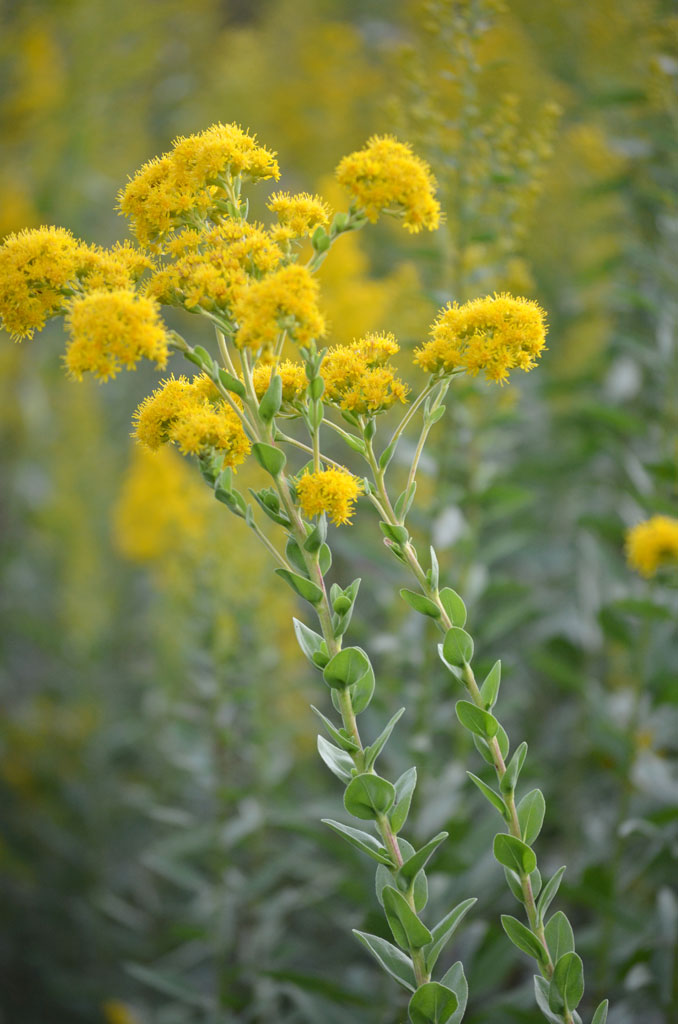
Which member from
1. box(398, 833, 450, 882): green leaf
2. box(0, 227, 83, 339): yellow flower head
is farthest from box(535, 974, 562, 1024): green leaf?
box(0, 227, 83, 339): yellow flower head

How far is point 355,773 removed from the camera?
1.01 meters

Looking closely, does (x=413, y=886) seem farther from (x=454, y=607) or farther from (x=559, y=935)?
(x=454, y=607)

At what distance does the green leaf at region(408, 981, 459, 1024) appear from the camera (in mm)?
930

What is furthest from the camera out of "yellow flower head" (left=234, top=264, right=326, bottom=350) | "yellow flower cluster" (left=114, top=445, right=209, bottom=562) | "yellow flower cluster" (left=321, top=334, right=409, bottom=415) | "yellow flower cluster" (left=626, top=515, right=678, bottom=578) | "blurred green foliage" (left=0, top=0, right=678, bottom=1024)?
"yellow flower cluster" (left=114, top=445, right=209, bottom=562)

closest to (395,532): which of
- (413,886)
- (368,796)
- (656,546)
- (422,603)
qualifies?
(422,603)

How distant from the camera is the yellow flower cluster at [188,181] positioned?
40.8 inches

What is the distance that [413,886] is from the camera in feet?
3.26

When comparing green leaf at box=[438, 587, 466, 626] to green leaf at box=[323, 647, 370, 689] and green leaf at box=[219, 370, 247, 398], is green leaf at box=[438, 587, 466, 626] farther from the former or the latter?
green leaf at box=[219, 370, 247, 398]

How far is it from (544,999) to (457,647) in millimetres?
455

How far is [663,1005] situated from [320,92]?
3.96 metres

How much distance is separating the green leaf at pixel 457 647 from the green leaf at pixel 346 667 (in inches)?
3.8

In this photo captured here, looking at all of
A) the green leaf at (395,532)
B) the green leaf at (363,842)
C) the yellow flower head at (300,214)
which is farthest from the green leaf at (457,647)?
the yellow flower head at (300,214)

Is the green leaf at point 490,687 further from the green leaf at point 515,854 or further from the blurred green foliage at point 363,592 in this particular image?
the blurred green foliage at point 363,592

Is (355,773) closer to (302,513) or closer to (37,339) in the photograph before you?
(302,513)
